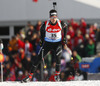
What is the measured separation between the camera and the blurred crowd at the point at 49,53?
39.1 ft

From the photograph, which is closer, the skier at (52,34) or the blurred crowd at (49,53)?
the skier at (52,34)

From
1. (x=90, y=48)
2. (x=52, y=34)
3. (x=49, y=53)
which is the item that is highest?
(x=52, y=34)

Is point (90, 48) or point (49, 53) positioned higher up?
point (90, 48)

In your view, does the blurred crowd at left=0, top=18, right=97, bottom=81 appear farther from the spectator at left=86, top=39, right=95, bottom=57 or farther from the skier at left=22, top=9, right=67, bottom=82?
the skier at left=22, top=9, right=67, bottom=82

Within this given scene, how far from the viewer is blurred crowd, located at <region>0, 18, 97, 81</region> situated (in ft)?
39.1

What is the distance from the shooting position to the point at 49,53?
39.8 feet

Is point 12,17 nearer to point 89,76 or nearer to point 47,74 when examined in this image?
point 47,74

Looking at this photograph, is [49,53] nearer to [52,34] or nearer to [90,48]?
[90,48]

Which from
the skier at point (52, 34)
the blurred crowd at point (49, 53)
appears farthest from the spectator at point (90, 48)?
the skier at point (52, 34)

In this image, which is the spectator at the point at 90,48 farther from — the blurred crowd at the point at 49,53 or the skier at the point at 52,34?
the skier at the point at 52,34

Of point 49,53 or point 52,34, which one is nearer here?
point 52,34

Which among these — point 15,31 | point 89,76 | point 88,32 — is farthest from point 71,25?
point 15,31

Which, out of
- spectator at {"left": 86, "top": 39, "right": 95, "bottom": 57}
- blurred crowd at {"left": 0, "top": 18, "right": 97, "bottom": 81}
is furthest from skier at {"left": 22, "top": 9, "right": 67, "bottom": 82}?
spectator at {"left": 86, "top": 39, "right": 95, "bottom": 57}

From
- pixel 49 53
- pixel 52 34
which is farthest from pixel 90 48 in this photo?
pixel 52 34
